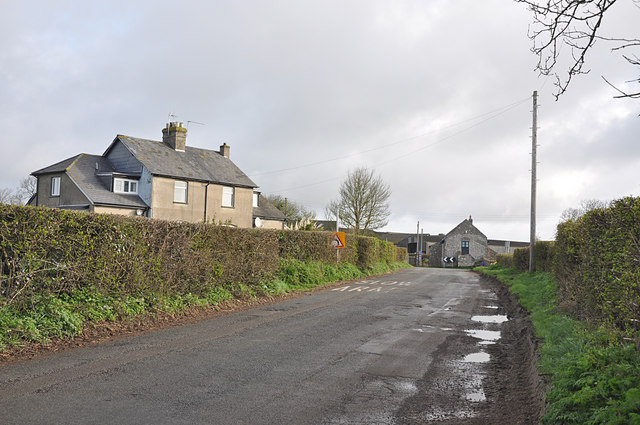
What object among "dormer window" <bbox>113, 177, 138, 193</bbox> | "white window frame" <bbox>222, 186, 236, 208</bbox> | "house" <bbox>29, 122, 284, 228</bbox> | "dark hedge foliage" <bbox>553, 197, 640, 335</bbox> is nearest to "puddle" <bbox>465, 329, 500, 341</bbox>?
"dark hedge foliage" <bbox>553, 197, 640, 335</bbox>

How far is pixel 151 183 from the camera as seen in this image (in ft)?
113

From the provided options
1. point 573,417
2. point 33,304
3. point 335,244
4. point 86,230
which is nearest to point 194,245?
point 86,230

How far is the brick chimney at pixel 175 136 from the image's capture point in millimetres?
38469

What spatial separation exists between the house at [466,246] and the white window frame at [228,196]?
2092 inches

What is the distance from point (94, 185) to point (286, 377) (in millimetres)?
31180

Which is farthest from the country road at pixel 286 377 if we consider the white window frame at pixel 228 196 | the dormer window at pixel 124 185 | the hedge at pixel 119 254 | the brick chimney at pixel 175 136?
the brick chimney at pixel 175 136

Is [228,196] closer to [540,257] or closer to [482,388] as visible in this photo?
[540,257]

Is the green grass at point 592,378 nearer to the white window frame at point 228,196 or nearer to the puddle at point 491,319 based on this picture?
the puddle at point 491,319

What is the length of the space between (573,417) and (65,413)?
5120 mm

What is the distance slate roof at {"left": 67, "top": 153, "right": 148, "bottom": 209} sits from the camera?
32906 millimetres

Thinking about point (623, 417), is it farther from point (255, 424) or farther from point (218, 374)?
point (218, 374)

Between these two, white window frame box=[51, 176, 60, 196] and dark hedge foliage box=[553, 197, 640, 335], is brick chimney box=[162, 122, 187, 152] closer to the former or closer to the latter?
white window frame box=[51, 176, 60, 196]

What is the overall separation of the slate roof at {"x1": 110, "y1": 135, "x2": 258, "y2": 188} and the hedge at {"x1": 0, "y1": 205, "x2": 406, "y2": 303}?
20.7m

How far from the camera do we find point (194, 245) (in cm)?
1320
